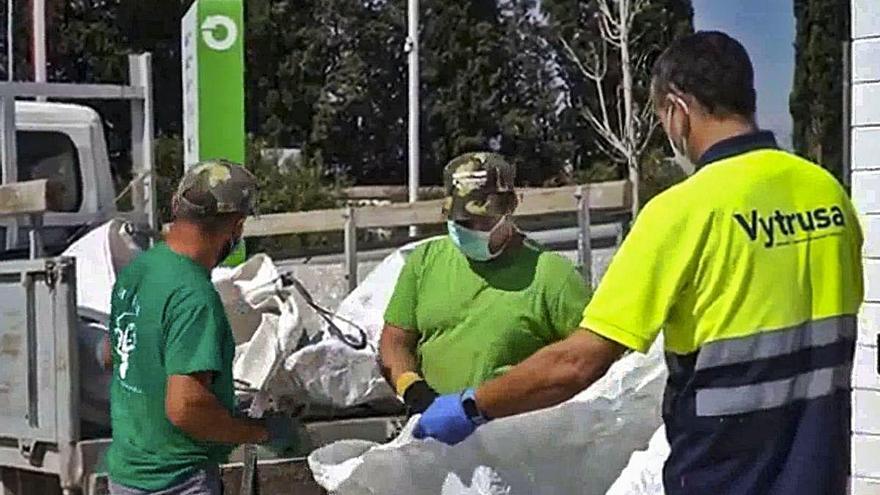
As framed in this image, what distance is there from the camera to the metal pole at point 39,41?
9.93 m

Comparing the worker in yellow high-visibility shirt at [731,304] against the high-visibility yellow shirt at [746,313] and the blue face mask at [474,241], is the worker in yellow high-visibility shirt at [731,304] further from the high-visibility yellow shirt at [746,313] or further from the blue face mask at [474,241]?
the blue face mask at [474,241]

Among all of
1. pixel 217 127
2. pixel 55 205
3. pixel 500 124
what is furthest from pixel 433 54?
pixel 55 205

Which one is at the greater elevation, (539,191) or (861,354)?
(539,191)

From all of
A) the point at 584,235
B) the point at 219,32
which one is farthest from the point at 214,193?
the point at 219,32

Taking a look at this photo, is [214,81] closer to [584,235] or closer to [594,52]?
[584,235]

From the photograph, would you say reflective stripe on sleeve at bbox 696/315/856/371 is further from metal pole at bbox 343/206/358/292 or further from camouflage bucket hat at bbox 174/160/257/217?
metal pole at bbox 343/206/358/292

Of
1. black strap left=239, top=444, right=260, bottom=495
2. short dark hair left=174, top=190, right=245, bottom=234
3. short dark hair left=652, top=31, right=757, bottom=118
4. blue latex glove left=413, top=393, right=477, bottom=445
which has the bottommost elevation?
black strap left=239, top=444, right=260, bottom=495

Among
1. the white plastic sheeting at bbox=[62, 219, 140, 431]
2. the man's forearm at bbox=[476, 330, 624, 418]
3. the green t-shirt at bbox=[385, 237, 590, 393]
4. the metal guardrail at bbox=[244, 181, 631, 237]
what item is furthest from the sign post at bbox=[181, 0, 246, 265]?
the man's forearm at bbox=[476, 330, 624, 418]

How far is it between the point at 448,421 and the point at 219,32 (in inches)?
232

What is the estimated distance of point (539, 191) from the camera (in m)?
6.22

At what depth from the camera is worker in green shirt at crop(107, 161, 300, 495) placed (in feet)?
11.8

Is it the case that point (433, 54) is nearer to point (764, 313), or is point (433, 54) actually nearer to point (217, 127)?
point (217, 127)

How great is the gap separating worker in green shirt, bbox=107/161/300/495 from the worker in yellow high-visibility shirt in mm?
921

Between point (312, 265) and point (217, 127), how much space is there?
1.41 meters
